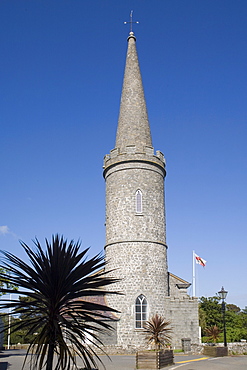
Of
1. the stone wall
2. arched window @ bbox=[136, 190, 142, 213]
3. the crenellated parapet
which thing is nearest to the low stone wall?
the stone wall

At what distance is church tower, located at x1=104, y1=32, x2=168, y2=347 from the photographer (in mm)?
27844

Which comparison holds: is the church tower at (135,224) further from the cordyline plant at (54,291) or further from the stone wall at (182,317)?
the cordyline plant at (54,291)

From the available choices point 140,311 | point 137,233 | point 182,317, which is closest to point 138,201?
point 137,233

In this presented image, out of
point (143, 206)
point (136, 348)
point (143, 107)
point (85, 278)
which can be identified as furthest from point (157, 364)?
point (143, 107)

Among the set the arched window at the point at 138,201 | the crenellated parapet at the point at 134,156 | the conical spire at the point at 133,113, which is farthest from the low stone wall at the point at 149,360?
the conical spire at the point at 133,113

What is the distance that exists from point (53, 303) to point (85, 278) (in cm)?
84

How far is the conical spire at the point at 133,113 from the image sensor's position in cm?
3191

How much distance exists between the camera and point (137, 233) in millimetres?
29109

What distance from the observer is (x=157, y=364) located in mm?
17984

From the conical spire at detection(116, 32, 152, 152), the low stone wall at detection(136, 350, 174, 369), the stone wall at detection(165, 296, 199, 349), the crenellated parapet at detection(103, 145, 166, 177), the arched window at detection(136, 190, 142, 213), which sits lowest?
the low stone wall at detection(136, 350, 174, 369)

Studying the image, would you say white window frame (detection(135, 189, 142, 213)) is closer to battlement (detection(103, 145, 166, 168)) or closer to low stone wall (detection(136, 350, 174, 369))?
battlement (detection(103, 145, 166, 168))

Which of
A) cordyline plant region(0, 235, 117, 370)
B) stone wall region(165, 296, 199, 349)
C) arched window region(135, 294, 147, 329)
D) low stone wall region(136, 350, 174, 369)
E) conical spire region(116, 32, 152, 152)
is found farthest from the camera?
conical spire region(116, 32, 152, 152)

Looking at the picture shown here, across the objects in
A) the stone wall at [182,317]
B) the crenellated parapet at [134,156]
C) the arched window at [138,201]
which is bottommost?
the stone wall at [182,317]

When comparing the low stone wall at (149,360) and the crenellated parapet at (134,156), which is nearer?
Result: the low stone wall at (149,360)
